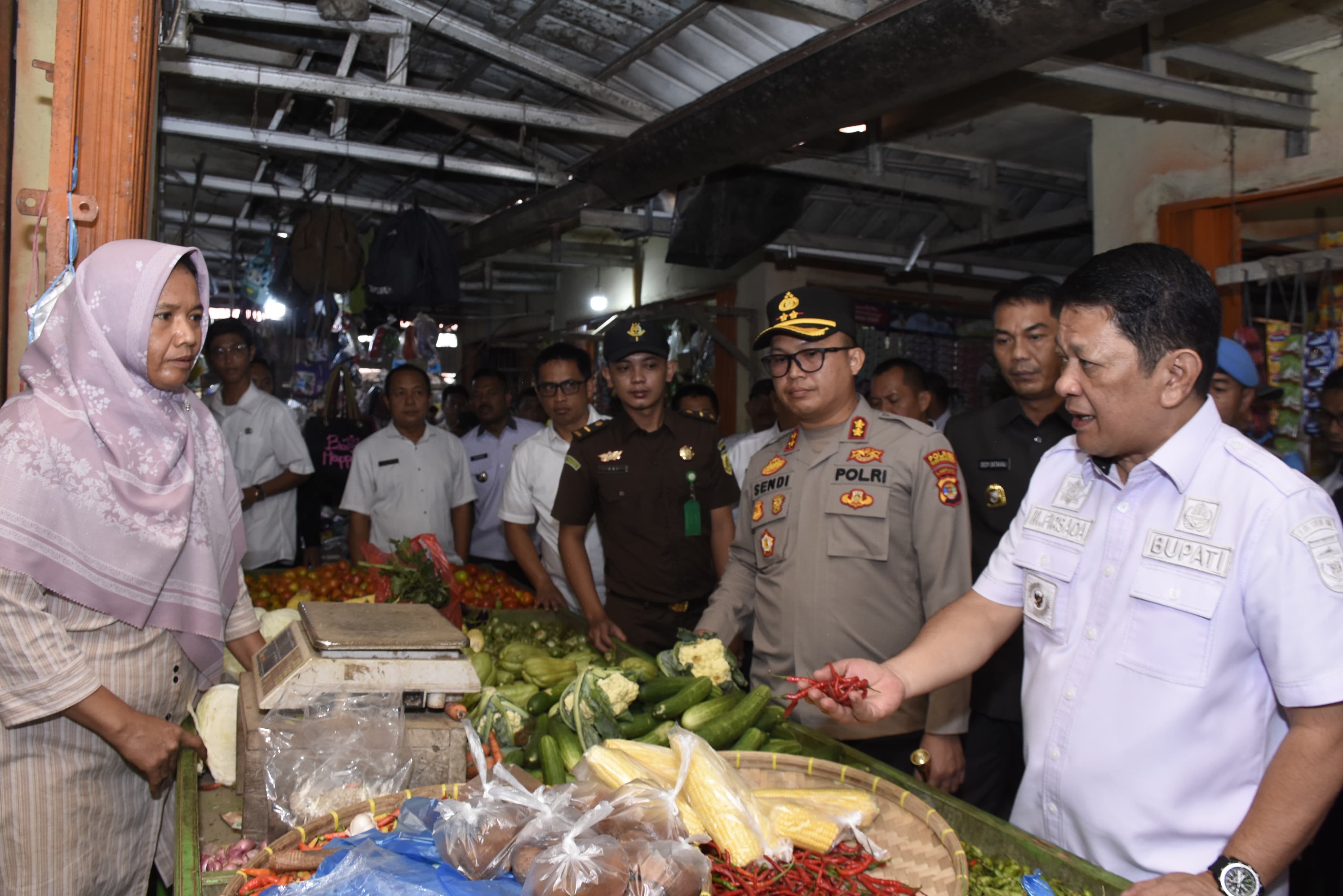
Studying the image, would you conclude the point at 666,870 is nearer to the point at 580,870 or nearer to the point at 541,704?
the point at 580,870

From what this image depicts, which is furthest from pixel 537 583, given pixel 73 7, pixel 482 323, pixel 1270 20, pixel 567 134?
pixel 482 323

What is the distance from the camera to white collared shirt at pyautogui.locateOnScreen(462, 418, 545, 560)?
6.43m

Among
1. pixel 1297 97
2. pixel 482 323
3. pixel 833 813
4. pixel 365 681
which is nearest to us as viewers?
pixel 833 813

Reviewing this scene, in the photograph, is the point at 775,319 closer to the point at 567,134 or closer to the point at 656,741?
the point at 656,741

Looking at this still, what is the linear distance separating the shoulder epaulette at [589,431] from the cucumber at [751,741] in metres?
2.10

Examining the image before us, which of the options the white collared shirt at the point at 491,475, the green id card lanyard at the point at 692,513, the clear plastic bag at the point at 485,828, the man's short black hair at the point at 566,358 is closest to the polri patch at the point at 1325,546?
the clear plastic bag at the point at 485,828

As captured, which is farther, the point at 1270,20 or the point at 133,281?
the point at 1270,20

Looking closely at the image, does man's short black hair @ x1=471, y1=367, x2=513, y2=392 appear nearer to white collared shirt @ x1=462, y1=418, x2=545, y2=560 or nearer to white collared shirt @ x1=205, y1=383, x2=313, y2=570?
white collared shirt @ x1=462, y1=418, x2=545, y2=560

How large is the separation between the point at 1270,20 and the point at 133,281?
5.14 metres

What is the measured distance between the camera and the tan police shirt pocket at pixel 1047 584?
1.93 metres

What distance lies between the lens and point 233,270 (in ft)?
27.6

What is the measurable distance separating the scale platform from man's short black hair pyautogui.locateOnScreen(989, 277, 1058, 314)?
2.19 metres

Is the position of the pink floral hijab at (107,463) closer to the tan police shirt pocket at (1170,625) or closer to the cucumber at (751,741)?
the cucumber at (751,741)

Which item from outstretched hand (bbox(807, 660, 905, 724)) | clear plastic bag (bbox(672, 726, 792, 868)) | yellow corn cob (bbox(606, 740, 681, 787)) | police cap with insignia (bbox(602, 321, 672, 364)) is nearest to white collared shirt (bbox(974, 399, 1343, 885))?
outstretched hand (bbox(807, 660, 905, 724))
